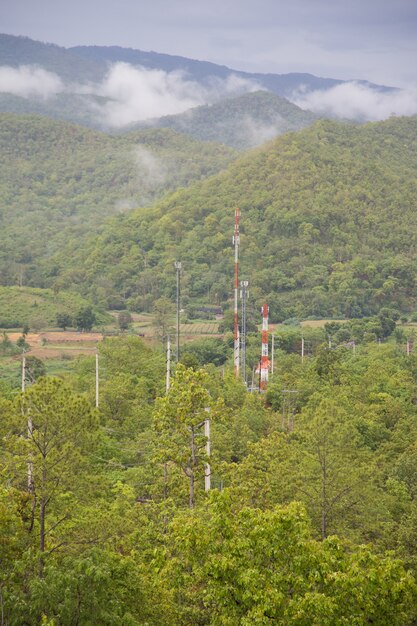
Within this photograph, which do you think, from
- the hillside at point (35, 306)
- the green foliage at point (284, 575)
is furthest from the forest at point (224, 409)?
the hillside at point (35, 306)

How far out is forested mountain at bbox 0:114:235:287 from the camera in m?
167

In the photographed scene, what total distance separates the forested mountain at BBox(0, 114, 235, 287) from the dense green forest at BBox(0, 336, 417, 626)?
415 feet

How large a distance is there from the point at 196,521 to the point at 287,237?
95.6 meters

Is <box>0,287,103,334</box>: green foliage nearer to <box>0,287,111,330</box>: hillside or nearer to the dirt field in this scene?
<box>0,287,111,330</box>: hillside

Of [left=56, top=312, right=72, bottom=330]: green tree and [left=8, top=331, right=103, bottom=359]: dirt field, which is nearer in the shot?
[left=8, top=331, right=103, bottom=359]: dirt field

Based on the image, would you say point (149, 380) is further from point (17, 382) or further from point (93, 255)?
point (93, 255)

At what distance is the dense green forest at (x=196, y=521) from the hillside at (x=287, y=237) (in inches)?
2582

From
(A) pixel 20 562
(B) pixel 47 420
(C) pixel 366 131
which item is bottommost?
(A) pixel 20 562

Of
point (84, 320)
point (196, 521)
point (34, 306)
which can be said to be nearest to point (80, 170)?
point (34, 306)

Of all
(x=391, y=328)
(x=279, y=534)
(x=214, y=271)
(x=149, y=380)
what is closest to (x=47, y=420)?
(x=279, y=534)

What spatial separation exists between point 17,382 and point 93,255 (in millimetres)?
65957

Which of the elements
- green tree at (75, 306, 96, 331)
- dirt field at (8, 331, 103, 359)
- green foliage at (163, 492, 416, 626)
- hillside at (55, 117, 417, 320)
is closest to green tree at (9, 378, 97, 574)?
green foliage at (163, 492, 416, 626)

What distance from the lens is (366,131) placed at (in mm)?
144625

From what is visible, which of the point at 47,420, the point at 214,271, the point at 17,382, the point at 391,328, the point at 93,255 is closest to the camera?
the point at 47,420
